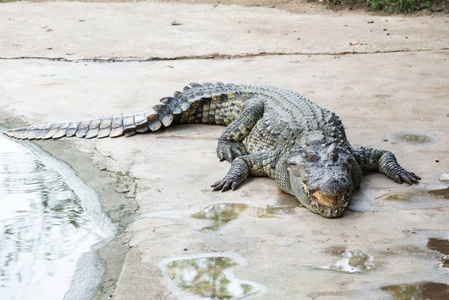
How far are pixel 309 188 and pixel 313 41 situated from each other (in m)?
5.85

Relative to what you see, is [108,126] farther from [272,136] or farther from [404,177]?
[404,177]

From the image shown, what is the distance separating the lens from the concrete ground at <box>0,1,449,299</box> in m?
3.95

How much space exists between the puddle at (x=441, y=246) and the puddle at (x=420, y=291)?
12.4 inches

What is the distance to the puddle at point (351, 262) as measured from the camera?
3904 mm

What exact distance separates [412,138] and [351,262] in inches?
99.5

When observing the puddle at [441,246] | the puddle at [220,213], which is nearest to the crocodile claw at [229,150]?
the puddle at [220,213]

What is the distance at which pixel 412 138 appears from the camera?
6156 mm

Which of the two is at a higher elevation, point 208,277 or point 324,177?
point 324,177

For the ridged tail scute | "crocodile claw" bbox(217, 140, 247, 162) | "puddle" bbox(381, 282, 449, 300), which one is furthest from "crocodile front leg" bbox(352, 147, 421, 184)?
the ridged tail scute

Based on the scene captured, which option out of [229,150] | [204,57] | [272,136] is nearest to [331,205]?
[272,136]

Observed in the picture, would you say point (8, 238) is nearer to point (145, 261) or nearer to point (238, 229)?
point (145, 261)

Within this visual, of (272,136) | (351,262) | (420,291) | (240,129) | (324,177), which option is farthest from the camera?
(240,129)

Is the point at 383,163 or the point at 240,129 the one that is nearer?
the point at 383,163

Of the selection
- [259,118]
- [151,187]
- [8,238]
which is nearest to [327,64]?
[259,118]
